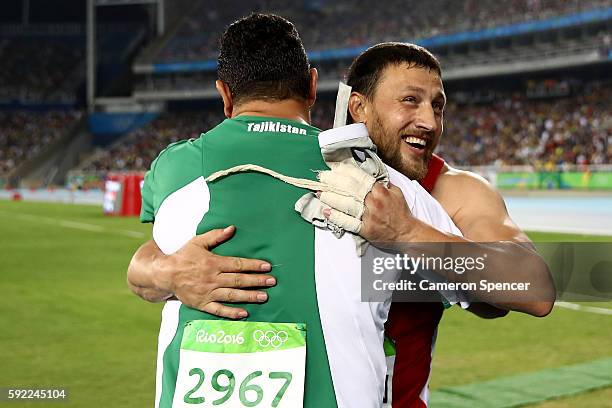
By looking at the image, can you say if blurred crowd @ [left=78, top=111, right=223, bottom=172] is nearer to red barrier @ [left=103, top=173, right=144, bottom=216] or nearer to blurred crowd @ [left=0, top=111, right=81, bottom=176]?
blurred crowd @ [left=0, top=111, right=81, bottom=176]

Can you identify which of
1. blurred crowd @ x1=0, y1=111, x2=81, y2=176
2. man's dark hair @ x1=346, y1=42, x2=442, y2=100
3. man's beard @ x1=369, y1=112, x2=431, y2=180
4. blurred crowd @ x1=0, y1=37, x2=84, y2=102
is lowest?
man's beard @ x1=369, y1=112, x2=431, y2=180

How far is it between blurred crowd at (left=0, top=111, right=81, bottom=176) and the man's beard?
6031 centimetres

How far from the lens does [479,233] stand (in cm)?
269

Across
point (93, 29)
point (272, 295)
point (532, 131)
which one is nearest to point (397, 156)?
point (272, 295)

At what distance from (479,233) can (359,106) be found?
70 centimetres

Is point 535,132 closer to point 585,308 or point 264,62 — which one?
point 585,308

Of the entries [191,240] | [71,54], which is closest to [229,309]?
[191,240]

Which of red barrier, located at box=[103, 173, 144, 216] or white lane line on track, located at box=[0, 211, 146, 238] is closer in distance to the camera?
white lane line on track, located at box=[0, 211, 146, 238]

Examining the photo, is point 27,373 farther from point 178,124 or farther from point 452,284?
point 178,124

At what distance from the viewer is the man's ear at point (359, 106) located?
300cm

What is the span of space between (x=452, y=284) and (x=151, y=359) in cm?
433

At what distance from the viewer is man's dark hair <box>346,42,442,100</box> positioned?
2.79 metres

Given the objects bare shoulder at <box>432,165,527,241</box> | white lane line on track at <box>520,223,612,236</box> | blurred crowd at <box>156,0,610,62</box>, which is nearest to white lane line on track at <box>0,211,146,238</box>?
white lane line on track at <box>520,223,612,236</box>

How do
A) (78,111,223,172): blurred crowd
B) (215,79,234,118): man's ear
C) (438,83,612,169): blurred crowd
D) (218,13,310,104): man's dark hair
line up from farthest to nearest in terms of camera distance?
(78,111,223,172): blurred crowd < (438,83,612,169): blurred crowd < (215,79,234,118): man's ear < (218,13,310,104): man's dark hair
